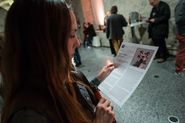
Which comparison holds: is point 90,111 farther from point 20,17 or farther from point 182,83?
point 182,83

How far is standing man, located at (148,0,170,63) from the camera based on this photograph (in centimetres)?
456

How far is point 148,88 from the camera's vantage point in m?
3.50

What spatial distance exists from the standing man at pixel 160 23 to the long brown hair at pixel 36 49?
14.0 ft

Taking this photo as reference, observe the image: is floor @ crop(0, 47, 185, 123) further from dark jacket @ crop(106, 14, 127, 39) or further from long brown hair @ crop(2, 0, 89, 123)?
long brown hair @ crop(2, 0, 89, 123)

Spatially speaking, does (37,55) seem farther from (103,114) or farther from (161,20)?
(161,20)

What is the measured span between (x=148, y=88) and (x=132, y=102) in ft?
1.69

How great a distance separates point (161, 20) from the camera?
4.58 meters

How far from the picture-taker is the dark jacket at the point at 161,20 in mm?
4551

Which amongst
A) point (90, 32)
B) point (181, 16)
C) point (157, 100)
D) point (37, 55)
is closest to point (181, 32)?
point (181, 16)

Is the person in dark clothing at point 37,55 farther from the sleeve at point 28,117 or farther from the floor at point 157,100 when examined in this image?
the floor at point 157,100

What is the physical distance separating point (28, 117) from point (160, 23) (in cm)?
448

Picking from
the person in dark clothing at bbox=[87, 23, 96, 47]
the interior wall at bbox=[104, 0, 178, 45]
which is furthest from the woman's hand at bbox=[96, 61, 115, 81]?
the person in dark clothing at bbox=[87, 23, 96, 47]

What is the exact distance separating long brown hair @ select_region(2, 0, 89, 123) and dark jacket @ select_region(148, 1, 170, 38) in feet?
14.0

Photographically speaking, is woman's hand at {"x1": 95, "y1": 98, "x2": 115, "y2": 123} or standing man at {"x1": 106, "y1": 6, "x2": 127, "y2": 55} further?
standing man at {"x1": 106, "y1": 6, "x2": 127, "y2": 55}
